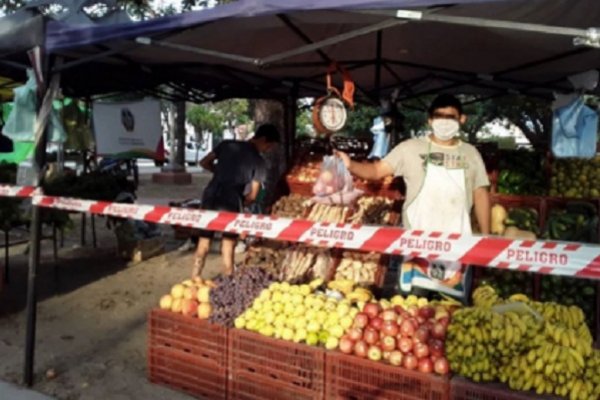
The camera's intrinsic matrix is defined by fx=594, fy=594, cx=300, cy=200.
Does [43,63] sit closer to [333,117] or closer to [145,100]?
[333,117]

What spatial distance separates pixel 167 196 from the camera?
755 inches

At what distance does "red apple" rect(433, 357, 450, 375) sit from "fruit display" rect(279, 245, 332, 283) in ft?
7.81

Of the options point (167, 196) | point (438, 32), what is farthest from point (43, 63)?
point (167, 196)

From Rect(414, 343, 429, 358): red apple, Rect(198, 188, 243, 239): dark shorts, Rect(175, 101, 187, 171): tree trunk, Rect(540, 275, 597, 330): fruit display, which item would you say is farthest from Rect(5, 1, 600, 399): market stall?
Rect(175, 101, 187, 171): tree trunk

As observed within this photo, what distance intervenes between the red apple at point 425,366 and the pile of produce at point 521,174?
3837mm

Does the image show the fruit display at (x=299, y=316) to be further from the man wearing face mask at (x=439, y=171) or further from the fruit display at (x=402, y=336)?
the man wearing face mask at (x=439, y=171)

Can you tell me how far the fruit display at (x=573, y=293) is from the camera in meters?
5.41

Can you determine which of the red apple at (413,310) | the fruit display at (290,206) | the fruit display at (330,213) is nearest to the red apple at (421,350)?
the red apple at (413,310)

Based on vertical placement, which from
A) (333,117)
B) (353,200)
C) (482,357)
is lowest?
(482,357)

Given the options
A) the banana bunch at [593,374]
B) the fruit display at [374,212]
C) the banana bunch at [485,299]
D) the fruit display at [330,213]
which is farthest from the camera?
the fruit display at [374,212]

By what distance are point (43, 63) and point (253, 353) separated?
2.75m

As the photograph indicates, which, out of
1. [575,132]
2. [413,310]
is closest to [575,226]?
[575,132]

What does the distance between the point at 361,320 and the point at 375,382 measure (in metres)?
0.41

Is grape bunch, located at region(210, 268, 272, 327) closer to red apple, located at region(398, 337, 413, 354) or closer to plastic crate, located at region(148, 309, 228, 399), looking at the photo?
plastic crate, located at region(148, 309, 228, 399)
